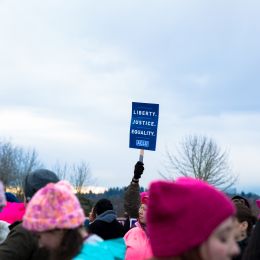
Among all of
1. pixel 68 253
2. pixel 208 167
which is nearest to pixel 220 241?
pixel 68 253

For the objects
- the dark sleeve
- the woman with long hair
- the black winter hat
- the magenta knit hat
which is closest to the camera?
the magenta knit hat

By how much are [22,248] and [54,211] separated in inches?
28.7

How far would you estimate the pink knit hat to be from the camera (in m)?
3.22

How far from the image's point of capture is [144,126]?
897 centimetres

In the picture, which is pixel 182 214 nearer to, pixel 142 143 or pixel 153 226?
pixel 153 226

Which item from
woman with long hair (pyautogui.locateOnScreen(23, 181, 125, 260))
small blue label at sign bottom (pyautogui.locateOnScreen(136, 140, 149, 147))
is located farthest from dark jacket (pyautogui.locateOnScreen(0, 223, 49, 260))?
small blue label at sign bottom (pyautogui.locateOnScreen(136, 140, 149, 147))

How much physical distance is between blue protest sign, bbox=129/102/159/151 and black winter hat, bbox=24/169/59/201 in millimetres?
4836

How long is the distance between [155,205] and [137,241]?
4221 millimetres

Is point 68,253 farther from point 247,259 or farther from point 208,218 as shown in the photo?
point 247,259

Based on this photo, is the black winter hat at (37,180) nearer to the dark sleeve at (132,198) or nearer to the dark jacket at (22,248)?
the dark jacket at (22,248)

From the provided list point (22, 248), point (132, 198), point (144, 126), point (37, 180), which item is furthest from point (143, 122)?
point (22, 248)

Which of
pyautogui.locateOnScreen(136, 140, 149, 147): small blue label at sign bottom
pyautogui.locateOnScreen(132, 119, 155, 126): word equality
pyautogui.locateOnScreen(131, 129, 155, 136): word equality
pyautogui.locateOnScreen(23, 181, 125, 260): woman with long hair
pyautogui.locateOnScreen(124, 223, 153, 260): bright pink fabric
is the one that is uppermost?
pyautogui.locateOnScreen(132, 119, 155, 126): word equality

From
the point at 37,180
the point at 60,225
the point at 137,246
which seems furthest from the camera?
the point at 137,246

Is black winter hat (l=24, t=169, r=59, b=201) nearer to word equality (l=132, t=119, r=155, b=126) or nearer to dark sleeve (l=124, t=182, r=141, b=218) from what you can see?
dark sleeve (l=124, t=182, r=141, b=218)
